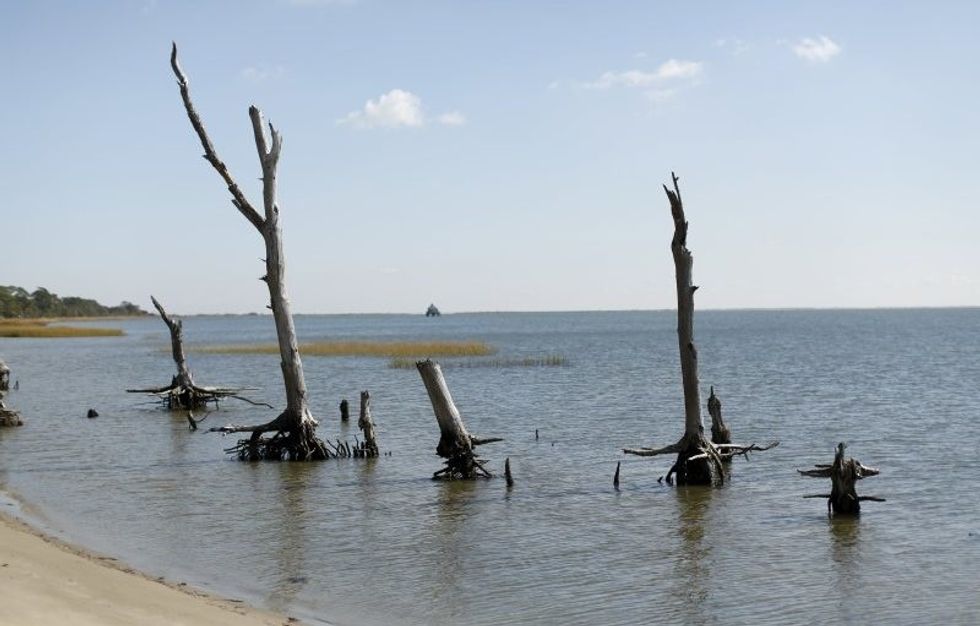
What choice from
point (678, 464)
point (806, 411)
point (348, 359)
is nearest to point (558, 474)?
point (678, 464)

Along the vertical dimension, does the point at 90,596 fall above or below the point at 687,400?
below

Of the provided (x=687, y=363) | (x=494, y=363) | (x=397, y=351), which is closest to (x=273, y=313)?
(x=687, y=363)

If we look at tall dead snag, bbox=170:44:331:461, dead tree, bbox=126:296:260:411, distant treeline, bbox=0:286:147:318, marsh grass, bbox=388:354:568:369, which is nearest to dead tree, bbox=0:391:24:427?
dead tree, bbox=126:296:260:411

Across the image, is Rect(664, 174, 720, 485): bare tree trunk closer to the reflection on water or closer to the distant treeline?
the reflection on water

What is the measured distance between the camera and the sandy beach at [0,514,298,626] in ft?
27.9

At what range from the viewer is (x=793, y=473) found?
1986 centimetres

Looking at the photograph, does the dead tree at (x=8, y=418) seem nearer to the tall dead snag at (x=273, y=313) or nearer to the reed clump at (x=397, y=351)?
the tall dead snag at (x=273, y=313)

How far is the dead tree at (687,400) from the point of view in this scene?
18.2 meters

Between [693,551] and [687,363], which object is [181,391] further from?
[693,551]

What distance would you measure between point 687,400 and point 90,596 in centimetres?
1137

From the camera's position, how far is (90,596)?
31.0 feet

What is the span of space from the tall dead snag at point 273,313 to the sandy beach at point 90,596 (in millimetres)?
9875

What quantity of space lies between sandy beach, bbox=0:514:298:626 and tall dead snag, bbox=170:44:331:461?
9.88m

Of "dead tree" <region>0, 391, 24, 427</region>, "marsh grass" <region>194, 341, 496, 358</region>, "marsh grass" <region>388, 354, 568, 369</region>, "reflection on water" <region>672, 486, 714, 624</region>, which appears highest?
"marsh grass" <region>194, 341, 496, 358</region>
